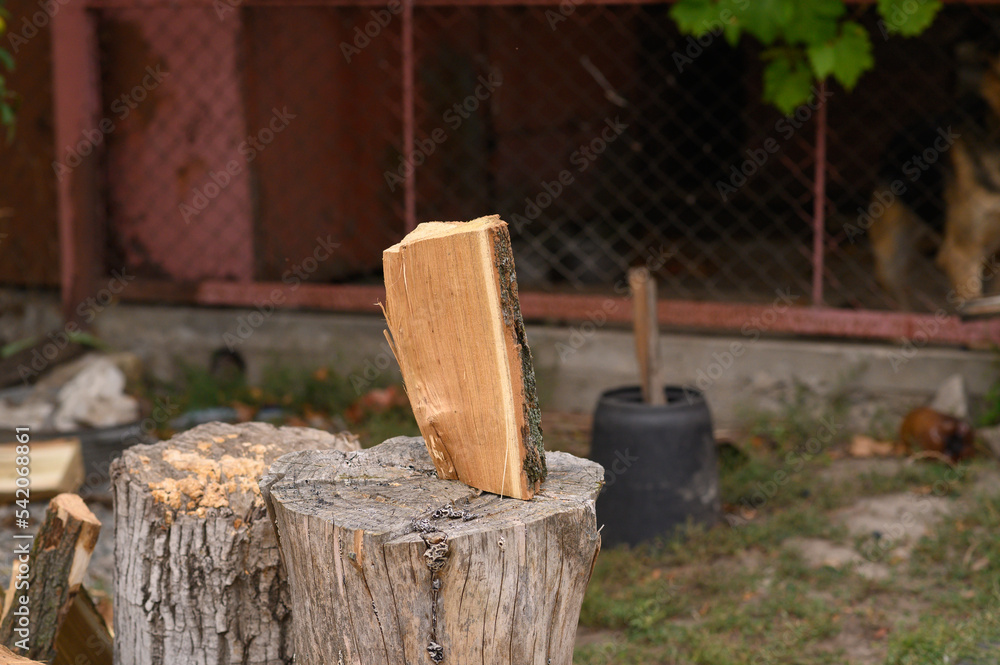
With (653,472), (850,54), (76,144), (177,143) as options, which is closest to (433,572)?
(653,472)

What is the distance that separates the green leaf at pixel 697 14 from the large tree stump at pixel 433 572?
2952 mm

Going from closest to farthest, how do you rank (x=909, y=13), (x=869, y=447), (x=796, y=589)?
(x=796, y=589), (x=909, y=13), (x=869, y=447)

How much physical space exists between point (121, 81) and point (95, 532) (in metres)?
3.88

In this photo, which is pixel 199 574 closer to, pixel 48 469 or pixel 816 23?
pixel 48 469

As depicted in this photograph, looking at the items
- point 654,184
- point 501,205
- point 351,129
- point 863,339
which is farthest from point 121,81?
point 654,184

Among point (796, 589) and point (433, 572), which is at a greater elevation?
point (433, 572)

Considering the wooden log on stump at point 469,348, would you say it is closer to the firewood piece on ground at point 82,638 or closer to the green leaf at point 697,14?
the firewood piece on ground at point 82,638

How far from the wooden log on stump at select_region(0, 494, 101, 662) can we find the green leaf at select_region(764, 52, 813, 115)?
3.58 metres

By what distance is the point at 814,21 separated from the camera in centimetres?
425

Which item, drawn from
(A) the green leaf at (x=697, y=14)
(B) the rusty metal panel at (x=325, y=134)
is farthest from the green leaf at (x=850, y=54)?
(B) the rusty metal panel at (x=325, y=134)

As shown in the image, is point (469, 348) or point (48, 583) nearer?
point (469, 348)

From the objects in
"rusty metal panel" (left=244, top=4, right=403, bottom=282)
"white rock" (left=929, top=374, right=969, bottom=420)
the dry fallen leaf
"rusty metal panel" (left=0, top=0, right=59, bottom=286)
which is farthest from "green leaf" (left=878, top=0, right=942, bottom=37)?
"rusty metal panel" (left=0, top=0, right=59, bottom=286)

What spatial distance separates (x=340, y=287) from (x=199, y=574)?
3.28 meters

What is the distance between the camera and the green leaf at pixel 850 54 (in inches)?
166
